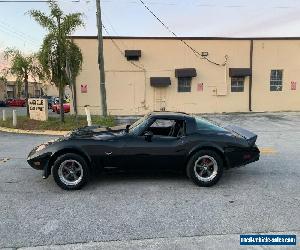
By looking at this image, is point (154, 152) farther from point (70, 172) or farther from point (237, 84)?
point (237, 84)

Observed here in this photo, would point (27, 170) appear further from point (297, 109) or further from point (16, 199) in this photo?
point (297, 109)

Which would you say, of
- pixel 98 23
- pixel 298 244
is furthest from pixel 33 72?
pixel 298 244

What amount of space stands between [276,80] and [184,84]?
257 inches

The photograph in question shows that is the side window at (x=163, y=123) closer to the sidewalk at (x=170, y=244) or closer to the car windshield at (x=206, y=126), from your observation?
the car windshield at (x=206, y=126)

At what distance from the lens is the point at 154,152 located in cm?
576

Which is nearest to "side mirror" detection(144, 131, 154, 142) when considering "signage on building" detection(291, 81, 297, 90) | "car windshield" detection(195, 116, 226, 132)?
"car windshield" detection(195, 116, 226, 132)

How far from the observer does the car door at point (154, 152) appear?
5738 millimetres

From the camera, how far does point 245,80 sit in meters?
21.8

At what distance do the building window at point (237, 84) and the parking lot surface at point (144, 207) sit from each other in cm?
1530

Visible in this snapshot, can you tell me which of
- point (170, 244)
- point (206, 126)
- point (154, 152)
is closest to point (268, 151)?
point (206, 126)

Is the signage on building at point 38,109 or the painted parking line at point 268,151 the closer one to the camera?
the painted parking line at point 268,151

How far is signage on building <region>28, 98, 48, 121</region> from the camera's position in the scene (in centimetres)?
1585

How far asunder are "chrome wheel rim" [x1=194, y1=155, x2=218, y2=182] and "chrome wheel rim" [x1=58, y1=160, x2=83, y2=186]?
209cm

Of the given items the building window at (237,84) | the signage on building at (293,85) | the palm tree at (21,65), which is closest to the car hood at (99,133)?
the palm tree at (21,65)
